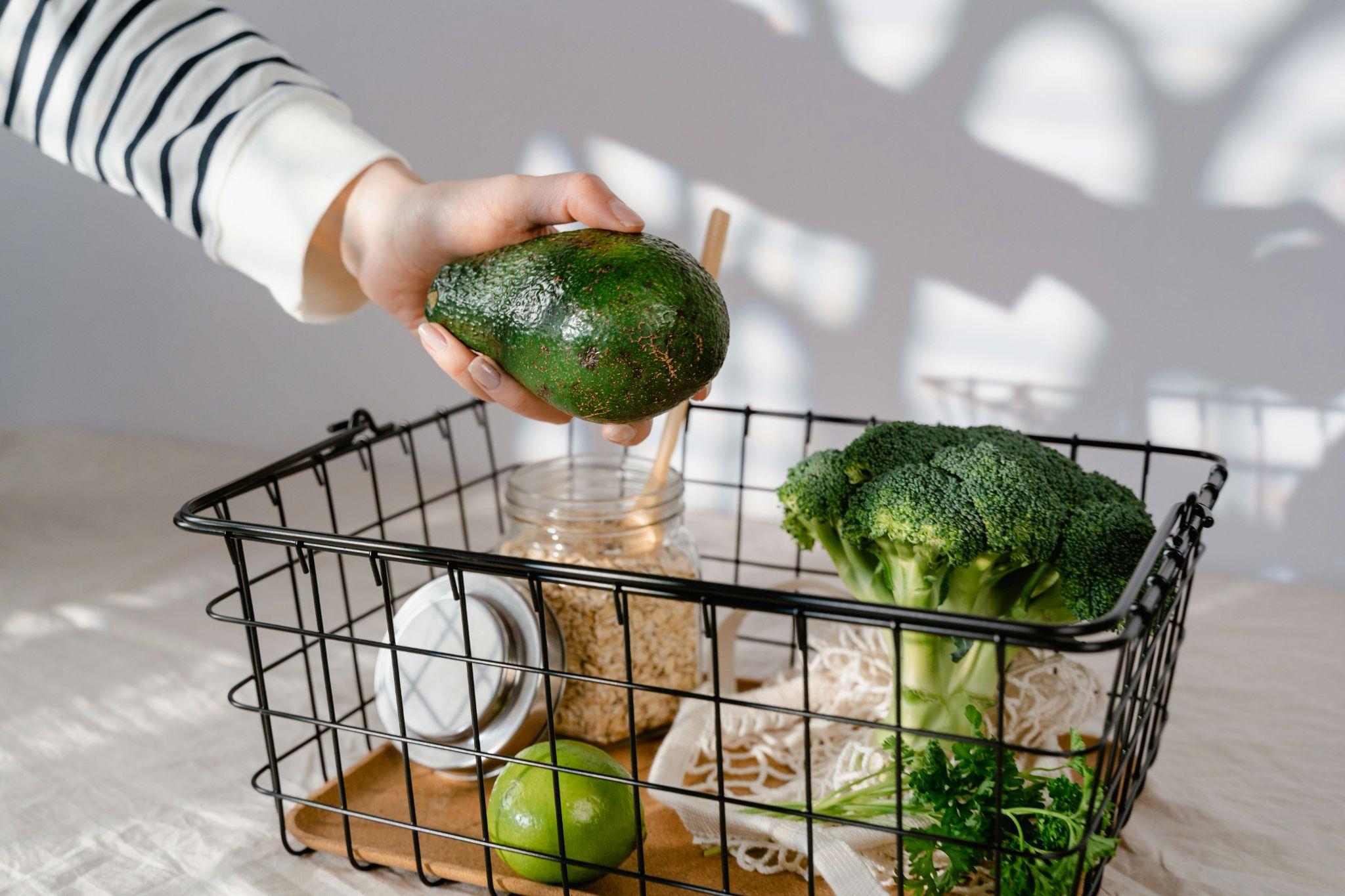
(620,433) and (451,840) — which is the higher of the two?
(620,433)

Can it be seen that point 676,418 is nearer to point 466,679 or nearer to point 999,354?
point 466,679

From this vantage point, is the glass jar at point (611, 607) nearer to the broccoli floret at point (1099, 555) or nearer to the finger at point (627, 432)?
the finger at point (627, 432)

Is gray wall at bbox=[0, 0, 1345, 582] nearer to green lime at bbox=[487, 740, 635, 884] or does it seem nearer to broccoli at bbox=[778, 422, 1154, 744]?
broccoli at bbox=[778, 422, 1154, 744]

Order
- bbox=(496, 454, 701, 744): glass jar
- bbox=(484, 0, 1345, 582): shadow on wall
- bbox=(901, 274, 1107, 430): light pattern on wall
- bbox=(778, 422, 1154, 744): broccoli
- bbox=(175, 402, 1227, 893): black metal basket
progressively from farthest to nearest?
bbox=(901, 274, 1107, 430): light pattern on wall < bbox=(484, 0, 1345, 582): shadow on wall < bbox=(496, 454, 701, 744): glass jar < bbox=(778, 422, 1154, 744): broccoli < bbox=(175, 402, 1227, 893): black metal basket

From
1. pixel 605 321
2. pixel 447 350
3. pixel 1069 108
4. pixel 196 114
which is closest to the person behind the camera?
pixel 605 321

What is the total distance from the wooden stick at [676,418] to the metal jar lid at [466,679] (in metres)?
0.13

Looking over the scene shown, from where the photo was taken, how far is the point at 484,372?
59 cm

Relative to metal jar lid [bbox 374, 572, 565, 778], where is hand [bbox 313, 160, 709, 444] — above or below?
above

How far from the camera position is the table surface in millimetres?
606

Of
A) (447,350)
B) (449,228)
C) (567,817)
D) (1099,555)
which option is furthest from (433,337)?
(1099,555)

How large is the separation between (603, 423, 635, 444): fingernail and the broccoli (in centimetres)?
9

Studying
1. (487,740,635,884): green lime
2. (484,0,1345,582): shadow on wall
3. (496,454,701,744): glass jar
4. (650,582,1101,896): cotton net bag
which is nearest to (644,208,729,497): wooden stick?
(496,454,701,744): glass jar

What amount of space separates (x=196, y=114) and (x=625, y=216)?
1.14 feet

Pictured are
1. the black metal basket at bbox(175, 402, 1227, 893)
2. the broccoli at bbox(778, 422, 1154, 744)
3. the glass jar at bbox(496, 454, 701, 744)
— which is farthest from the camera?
the glass jar at bbox(496, 454, 701, 744)
